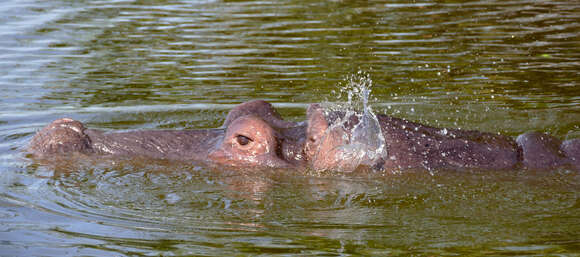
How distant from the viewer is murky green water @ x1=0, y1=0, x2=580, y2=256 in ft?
16.8

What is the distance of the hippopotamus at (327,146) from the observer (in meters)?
5.91

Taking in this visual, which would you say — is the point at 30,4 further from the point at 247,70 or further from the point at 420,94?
the point at 420,94

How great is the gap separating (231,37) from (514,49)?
3.92 meters

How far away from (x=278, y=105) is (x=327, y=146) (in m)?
2.94

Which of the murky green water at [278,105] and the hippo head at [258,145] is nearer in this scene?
the murky green water at [278,105]

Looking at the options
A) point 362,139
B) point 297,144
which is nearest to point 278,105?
point 297,144

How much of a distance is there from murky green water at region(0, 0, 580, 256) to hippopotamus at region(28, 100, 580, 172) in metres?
0.09

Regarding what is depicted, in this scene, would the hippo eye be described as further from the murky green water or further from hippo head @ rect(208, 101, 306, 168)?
the murky green water

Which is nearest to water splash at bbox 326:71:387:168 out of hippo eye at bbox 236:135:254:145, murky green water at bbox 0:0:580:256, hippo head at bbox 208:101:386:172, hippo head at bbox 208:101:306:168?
hippo head at bbox 208:101:386:172

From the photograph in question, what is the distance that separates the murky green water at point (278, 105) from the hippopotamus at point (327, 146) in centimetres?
9

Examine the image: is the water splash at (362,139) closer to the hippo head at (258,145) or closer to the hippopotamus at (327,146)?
the hippopotamus at (327,146)

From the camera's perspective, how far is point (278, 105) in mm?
8914

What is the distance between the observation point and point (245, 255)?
4773 millimetres

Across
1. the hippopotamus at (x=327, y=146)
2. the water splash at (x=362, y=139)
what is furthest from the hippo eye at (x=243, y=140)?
the water splash at (x=362, y=139)
